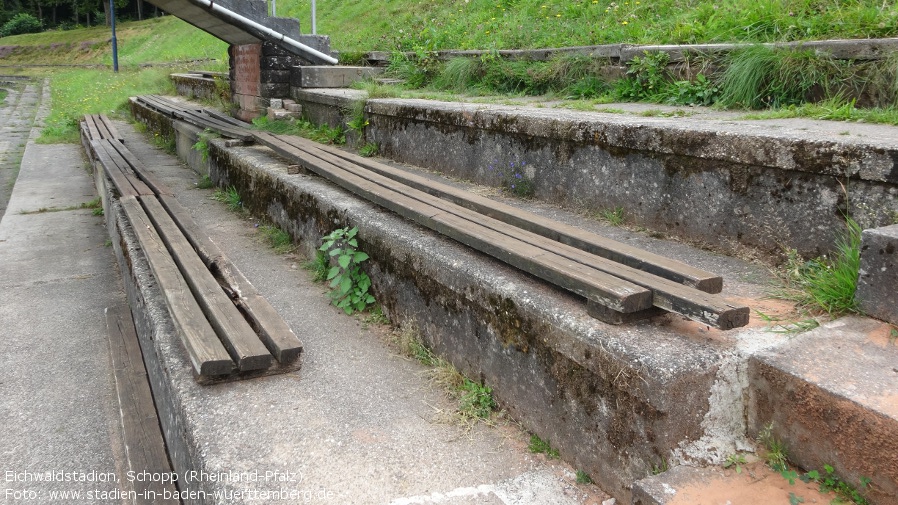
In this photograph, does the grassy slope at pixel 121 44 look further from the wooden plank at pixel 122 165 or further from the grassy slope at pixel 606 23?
the grassy slope at pixel 606 23

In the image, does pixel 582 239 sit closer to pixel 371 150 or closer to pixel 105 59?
pixel 371 150

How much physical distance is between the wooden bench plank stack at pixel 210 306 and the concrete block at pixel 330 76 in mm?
3140

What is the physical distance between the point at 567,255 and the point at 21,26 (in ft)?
230

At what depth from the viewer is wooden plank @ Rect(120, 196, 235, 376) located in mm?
2639

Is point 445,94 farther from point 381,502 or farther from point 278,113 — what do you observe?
point 381,502

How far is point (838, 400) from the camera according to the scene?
1723 millimetres

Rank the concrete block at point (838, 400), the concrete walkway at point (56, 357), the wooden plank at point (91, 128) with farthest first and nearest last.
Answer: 1. the wooden plank at point (91, 128)
2. the concrete walkway at point (56, 357)
3. the concrete block at point (838, 400)

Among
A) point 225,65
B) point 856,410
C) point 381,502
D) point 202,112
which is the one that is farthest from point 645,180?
point 225,65

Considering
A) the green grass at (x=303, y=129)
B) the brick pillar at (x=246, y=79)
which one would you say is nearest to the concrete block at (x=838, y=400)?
the green grass at (x=303, y=129)

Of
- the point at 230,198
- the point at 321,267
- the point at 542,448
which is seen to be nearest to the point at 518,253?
the point at 542,448

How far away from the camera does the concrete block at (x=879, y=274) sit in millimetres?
2026

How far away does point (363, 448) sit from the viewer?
2365 mm

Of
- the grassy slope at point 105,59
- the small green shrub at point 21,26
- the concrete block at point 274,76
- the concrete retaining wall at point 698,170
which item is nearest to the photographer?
the concrete retaining wall at point 698,170

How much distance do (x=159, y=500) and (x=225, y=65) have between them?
12.5 metres
